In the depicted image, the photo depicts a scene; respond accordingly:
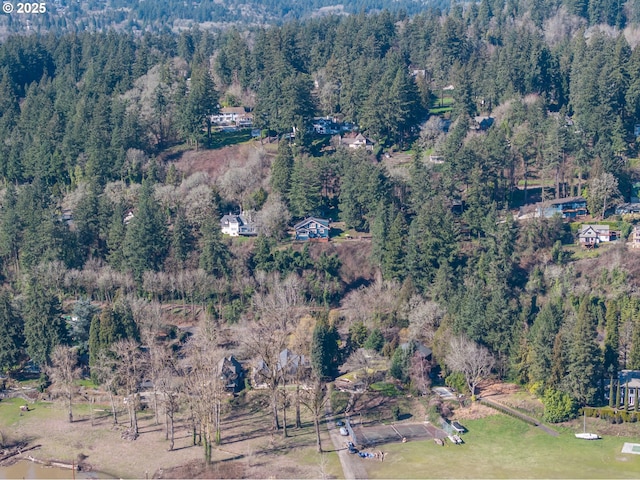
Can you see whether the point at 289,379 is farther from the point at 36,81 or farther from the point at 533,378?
the point at 36,81

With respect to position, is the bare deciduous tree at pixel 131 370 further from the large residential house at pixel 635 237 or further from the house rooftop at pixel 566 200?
the large residential house at pixel 635 237

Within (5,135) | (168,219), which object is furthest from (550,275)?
(5,135)

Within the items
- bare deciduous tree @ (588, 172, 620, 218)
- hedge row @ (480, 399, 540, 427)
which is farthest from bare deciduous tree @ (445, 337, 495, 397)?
bare deciduous tree @ (588, 172, 620, 218)

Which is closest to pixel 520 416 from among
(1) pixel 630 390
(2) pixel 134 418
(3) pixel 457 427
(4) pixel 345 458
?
(3) pixel 457 427

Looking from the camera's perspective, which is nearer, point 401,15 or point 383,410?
point 383,410

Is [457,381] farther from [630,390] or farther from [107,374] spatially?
[107,374]

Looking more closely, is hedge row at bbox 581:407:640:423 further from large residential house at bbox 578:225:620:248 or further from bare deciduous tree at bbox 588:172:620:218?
bare deciduous tree at bbox 588:172:620:218
